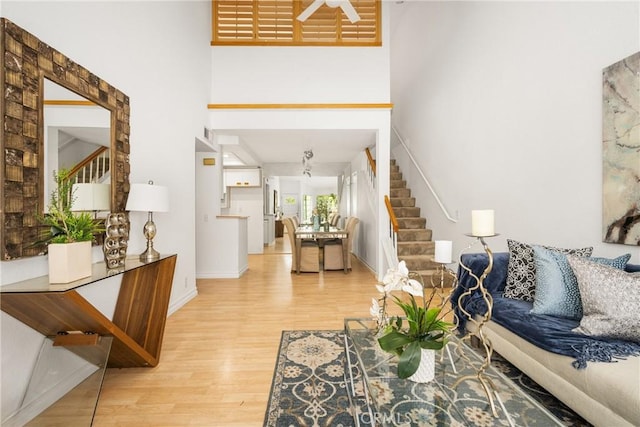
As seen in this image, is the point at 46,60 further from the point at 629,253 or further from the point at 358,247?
the point at 358,247

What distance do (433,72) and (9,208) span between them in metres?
5.60

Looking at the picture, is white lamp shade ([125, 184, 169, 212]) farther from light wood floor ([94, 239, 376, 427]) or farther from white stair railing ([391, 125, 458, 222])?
white stair railing ([391, 125, 458, 222])

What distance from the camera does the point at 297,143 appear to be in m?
5.92

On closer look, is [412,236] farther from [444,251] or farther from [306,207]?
[306,207]

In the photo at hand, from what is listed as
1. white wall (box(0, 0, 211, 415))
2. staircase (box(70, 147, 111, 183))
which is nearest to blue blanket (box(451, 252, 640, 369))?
staircase (box(70, 147, 111, 183))

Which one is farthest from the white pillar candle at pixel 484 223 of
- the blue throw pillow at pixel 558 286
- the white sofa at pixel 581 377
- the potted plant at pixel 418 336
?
the blue throw pillow at pixel 558 286

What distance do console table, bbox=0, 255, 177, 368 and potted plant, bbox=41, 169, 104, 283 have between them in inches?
2.6

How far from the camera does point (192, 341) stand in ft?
8.84

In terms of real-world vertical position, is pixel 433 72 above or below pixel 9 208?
above

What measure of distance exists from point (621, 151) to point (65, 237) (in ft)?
11.8

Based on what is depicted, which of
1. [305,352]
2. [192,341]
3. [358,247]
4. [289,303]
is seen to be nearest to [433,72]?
[358,247]

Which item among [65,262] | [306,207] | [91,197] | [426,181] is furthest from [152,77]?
[306,207]

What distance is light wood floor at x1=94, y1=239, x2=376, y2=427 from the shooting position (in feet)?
5.79

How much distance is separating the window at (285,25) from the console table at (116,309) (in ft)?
13.0
